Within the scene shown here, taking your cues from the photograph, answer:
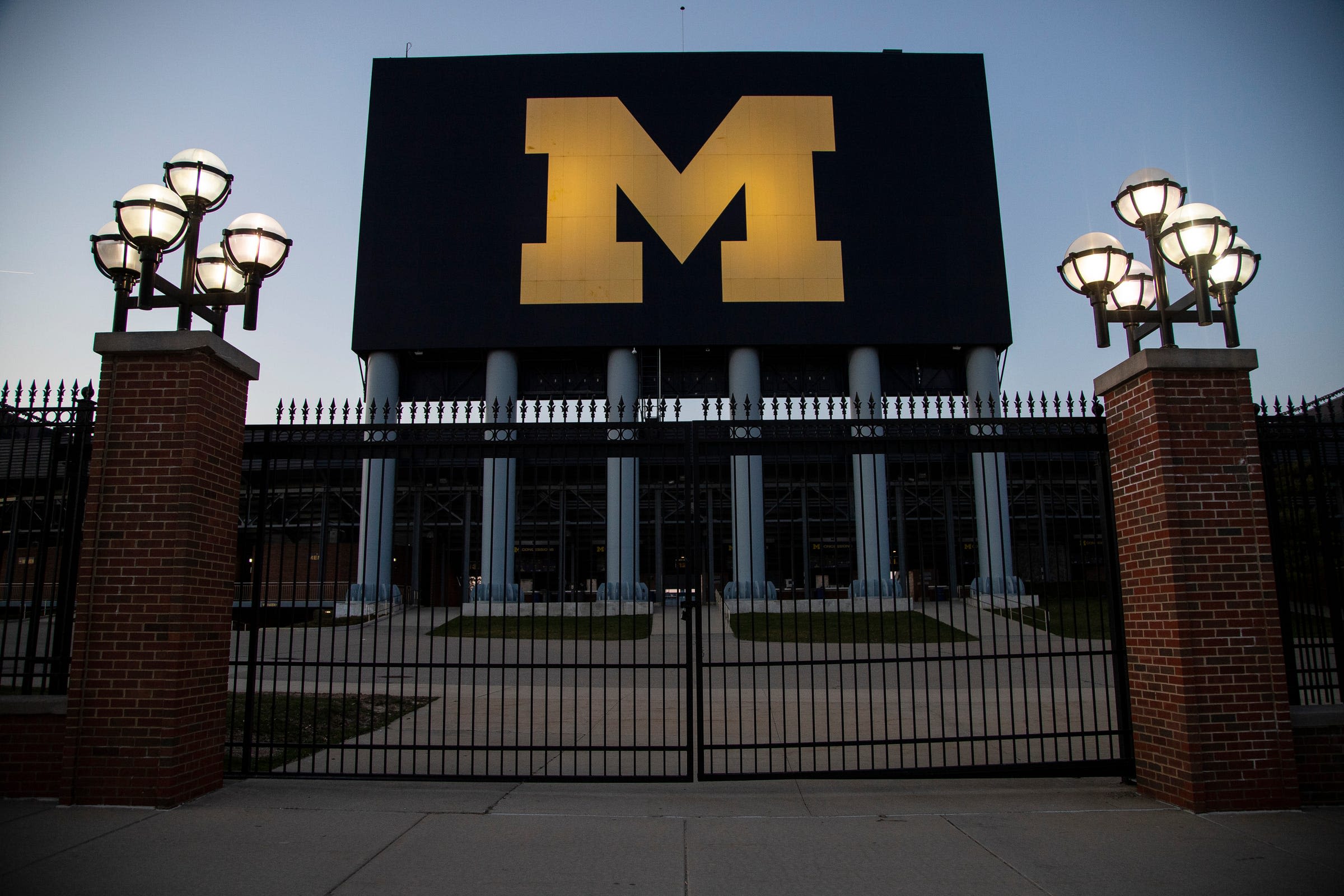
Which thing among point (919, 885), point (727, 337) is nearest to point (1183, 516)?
point (919, 885)

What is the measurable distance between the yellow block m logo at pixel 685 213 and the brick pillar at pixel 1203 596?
24.0 metres

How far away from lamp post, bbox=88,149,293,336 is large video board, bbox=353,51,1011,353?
74.9 feet

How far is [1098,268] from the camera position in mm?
7969

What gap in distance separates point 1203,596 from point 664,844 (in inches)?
181

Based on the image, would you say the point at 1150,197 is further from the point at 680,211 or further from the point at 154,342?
the point at 680,211

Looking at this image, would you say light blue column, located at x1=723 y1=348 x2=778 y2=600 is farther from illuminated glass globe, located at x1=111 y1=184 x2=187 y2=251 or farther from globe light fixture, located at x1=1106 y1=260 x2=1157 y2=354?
illuminated glass globe, located at x1=111 y1=184 x2=187 y2=251

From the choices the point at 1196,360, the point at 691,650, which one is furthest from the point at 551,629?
the point at 1196,360

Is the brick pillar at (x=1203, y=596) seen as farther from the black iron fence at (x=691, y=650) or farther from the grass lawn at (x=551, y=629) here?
the grass lawn at (x=551, y=629)

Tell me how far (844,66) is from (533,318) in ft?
51.0

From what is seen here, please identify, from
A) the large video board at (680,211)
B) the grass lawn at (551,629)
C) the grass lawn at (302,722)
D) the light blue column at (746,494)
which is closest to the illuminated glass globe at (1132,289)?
the grass lawn at (302,722)

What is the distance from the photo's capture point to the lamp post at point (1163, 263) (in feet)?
24.5

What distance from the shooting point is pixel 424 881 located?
496cm

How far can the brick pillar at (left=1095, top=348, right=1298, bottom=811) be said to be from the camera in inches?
254

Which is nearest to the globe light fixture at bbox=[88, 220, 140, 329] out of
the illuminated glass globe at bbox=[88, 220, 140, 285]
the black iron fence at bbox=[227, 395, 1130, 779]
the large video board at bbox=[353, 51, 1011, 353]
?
the illuminated glass globe at bbox=[88, 220, 140, 285]
